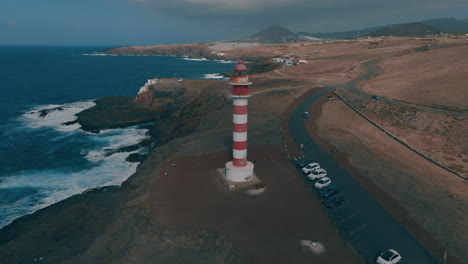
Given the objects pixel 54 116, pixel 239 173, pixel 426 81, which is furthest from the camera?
pixel 54 116

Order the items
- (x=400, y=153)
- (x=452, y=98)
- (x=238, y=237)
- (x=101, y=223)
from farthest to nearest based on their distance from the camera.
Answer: (x=452, y=98)
(x=400, y=153)
(x=101, y=223)
(x=238, y=237)

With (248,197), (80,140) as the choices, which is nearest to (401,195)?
(248,197)

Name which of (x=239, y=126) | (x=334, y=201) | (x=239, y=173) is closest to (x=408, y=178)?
(x=334, y=201)

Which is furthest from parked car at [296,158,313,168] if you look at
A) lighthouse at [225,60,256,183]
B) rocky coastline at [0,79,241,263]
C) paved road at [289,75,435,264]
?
rocky coastline at [0,79,241,263]

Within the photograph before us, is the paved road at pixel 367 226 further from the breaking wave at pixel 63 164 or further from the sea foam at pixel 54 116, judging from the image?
the sea foam at pixel 54 116

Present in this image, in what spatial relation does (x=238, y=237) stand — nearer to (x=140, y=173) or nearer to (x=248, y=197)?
(x=248, y=197)

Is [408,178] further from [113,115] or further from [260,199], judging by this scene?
[113,115]
